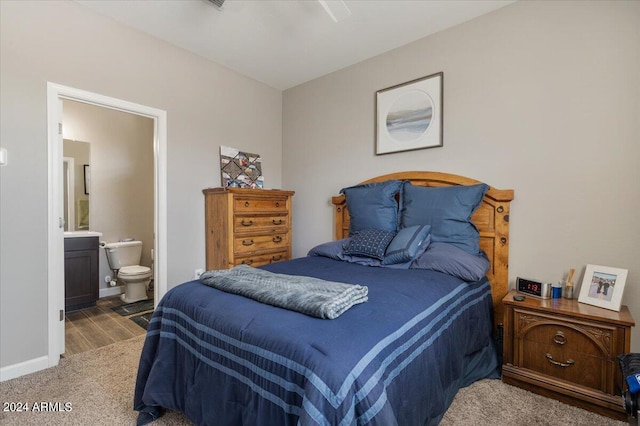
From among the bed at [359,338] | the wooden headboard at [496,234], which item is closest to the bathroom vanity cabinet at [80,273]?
the bed at [359,338]

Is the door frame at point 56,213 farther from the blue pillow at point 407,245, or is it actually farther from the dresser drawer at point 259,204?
the blue pillow at point 407,245

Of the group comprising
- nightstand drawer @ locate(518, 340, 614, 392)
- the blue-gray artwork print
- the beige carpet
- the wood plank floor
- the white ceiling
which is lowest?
the wood plank floor

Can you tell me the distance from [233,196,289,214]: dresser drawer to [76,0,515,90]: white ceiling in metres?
1.44

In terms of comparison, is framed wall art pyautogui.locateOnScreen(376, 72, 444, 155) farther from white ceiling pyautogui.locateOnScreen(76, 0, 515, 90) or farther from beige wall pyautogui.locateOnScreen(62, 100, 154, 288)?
beige wall pyautogui.locateOnScreen(62, 100, 154, 288)

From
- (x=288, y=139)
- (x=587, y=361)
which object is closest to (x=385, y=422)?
(x=587, y=361)

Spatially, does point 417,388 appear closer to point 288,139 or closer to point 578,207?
point 578,207

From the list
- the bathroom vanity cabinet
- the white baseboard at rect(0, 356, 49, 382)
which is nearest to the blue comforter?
the white baseboard at rect(0, 356, 49, 382)

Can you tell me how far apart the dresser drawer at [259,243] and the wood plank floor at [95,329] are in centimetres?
117

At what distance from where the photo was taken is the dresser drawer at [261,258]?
2.97 metres

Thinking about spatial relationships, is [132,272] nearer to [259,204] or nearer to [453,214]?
[259,204]

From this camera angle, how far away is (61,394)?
6.12ft

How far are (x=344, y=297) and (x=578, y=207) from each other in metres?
1.83

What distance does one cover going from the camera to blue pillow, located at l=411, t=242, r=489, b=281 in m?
1.93

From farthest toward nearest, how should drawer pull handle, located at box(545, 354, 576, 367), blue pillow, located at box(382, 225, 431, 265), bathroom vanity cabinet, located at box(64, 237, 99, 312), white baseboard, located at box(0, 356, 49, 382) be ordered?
1. bathroom vanity cabinet, located at box(64, 237, 99, 312)
2. blue pillow, located at box(382, 225, 431, 265)
3. white baseboard, located at box(0, 356, 49, 382)
4. drawer pull handle, located at box(545, 354, 576, 367)
